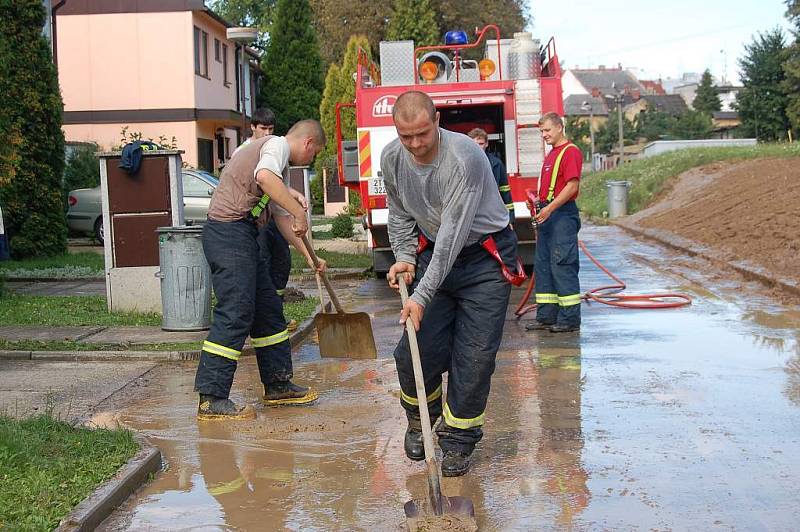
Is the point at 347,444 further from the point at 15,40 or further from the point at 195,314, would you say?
the point at 15,40

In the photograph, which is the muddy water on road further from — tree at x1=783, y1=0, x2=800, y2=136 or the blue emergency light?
tree at x1=783, y1=0, x2=800, y2=136

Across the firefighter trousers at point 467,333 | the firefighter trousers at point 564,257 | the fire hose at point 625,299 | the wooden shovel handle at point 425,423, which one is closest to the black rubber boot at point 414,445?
the firefighter trousers at point 467,333

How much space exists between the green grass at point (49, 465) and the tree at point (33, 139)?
40.1 feet

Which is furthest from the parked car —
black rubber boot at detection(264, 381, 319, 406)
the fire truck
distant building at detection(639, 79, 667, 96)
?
distant building at detection(639, 79, 667, 96)

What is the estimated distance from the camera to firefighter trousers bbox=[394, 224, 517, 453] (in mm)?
5406

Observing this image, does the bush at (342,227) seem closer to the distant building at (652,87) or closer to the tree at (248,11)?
the tree at (248,11)

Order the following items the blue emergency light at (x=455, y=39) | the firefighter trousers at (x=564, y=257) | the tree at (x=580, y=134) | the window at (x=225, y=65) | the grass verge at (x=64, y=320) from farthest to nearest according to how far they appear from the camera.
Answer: the tree at (x=580, y=134)
the window at (x=225, y=65)
the blue emergency light at (x=455, y=39)
the firefighter trousers at (x=564, y=257)
the grass verge at (x=64, y=320)

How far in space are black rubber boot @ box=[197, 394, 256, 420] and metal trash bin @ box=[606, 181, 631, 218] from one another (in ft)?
81.0

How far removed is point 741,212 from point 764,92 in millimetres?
39181

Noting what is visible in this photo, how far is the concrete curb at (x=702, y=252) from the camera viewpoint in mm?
12708

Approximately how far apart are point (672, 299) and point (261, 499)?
8.10 metres

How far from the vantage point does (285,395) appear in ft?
23.5

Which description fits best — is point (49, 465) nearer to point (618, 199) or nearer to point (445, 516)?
point (445, 516)

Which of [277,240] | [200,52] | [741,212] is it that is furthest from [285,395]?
[200,52]
